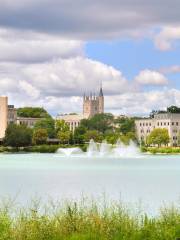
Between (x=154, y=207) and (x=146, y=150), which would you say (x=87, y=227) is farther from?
(x=146, y=150)

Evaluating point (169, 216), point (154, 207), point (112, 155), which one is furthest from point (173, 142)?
point (169, 216)

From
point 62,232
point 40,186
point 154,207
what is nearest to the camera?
point 62,232

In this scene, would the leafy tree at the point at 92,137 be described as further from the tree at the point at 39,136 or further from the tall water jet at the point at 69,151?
the tall water jet at the point at 69,151

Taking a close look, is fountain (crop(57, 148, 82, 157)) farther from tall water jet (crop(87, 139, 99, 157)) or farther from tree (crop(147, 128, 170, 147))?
tree (crop(147, 128, 170, 147))

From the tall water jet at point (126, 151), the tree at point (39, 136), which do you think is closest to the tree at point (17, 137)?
the tree at point (39, 136)

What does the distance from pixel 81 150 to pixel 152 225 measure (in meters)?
129

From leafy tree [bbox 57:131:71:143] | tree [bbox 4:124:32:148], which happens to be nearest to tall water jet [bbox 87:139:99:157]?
tree [bbox 4:124:32:148]

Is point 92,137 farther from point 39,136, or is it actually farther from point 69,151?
point 69,151

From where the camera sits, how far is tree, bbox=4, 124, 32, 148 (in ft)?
→ 472

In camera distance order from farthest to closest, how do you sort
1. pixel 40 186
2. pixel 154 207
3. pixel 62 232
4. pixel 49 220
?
pixel 40 186, pixel 154 207, pixel 49 220, pixel 62 232

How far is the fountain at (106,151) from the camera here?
127662 millimetres

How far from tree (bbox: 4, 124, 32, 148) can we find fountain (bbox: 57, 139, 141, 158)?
10164 mm

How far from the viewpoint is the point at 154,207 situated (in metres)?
27.8

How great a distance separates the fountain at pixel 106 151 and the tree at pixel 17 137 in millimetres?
10164
